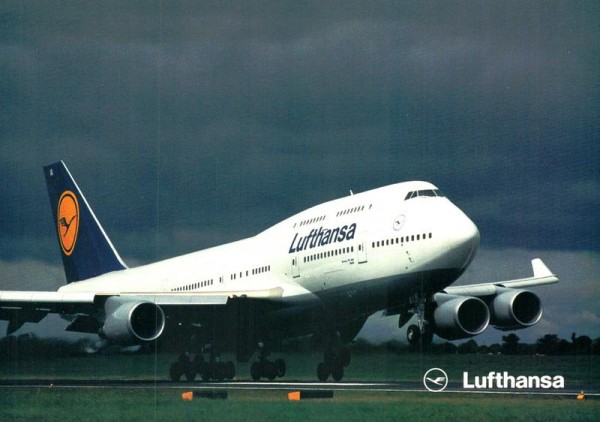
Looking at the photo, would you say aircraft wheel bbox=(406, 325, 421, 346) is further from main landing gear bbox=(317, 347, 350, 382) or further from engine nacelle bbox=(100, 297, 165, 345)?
engine nacelle bbox=(100, 297, 165, 345)

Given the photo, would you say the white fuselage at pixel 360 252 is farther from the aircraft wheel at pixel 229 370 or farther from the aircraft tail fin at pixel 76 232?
the aircraft tail fin at pixel 76 232

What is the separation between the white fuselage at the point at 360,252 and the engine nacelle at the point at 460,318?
689 millimetres

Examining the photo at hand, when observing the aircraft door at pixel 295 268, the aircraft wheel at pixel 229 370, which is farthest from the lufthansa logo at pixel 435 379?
the aircraft wheel at pixel 229 370

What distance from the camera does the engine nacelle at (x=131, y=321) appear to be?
98.0 ft

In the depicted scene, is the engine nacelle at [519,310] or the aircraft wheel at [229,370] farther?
the aircraft wheel at [229,370]

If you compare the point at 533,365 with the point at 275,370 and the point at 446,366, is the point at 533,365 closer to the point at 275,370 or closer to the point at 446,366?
the point at 446,366

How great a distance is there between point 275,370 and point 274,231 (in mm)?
4662

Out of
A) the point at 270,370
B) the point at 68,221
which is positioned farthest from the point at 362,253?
the point at 68,221

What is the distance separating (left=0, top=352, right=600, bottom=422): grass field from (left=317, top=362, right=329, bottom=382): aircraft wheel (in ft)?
0.75

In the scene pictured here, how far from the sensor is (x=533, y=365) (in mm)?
32625

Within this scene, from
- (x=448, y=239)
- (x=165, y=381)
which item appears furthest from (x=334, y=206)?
(x=165, y=381)

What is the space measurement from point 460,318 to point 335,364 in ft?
A: 17.0

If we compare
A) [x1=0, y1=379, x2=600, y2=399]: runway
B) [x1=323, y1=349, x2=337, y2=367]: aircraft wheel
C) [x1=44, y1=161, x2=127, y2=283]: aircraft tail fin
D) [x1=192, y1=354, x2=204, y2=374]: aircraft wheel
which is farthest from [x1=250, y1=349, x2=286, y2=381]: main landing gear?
[x1=44, y1=161, x2=127, y2=283]: aircraft tail fin

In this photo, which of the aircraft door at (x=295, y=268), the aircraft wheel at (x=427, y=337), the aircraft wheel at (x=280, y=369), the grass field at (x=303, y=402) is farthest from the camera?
the aircraft wheel at (x=280, y=369)
